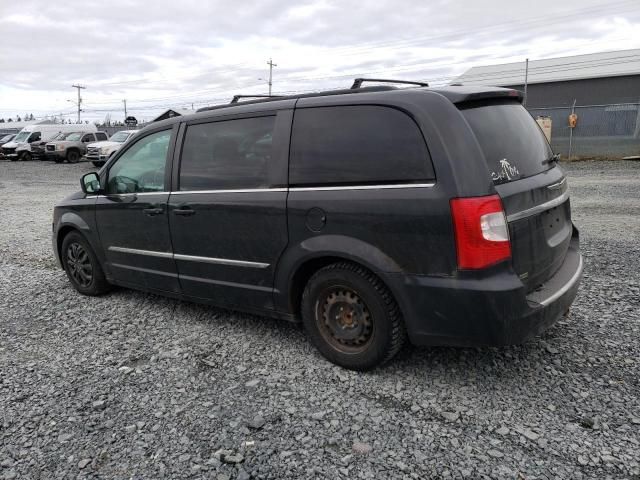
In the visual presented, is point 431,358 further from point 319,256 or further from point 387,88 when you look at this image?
point 387,88

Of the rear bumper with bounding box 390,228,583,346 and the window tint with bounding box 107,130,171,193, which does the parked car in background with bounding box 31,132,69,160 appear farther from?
the rear bumper with bounding box 390,228,583,346

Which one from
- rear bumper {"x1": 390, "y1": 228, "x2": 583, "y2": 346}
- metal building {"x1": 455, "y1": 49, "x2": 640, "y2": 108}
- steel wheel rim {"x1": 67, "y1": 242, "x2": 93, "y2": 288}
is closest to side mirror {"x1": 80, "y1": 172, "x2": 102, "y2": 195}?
steel wheel rim {"x1": 67, "y1": 242, "x2": 93, "y2": 288}

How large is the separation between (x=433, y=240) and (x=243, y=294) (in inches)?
63.0

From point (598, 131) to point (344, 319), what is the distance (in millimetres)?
18591

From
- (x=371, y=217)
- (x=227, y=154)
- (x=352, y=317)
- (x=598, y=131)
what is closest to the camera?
(x=371, y=217)

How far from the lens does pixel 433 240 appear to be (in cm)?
296

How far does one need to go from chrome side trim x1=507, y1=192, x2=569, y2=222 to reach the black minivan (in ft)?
0.05

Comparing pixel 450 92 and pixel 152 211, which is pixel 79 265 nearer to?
pixel 152 211

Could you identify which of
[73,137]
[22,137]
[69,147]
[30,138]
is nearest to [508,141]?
[69,147]

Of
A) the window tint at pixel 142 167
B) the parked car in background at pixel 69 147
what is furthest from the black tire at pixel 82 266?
the parked car in background at pixel 69 147

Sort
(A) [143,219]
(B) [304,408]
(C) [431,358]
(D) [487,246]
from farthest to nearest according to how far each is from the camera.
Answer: (A) [143,219], (C) [431,358], (B) [304,408], (D) [487,246]

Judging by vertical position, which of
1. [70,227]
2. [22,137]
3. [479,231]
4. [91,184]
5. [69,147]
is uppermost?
[22,137]

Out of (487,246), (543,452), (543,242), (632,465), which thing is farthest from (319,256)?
(632,465)

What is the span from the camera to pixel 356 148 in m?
3.26
